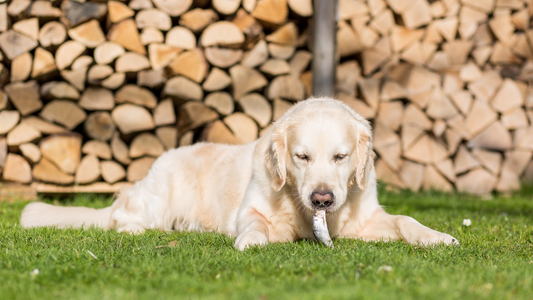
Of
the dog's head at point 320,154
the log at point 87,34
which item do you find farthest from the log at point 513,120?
the log at point 87,34

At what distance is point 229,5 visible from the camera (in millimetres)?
5148

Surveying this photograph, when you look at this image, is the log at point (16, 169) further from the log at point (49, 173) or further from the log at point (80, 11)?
the log at point (80, 11)

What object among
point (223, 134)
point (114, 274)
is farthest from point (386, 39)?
point (114, 274)

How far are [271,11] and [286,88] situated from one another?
36.2 inches

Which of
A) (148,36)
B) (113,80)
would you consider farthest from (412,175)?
(113,80)

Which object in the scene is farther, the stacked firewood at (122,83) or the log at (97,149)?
the log at (97,149)

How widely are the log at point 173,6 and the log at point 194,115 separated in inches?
41.0

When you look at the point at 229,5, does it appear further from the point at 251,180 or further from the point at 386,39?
the point at 251,180

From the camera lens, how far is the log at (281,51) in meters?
5.36

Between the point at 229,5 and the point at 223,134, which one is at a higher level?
the point at 229,5

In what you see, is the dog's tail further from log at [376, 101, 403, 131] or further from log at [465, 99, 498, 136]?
log at [465, 99, 498, 136]

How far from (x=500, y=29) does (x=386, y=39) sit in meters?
1.62

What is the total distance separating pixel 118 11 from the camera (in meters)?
4.92

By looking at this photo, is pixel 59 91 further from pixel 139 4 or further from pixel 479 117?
pixel 479 117
